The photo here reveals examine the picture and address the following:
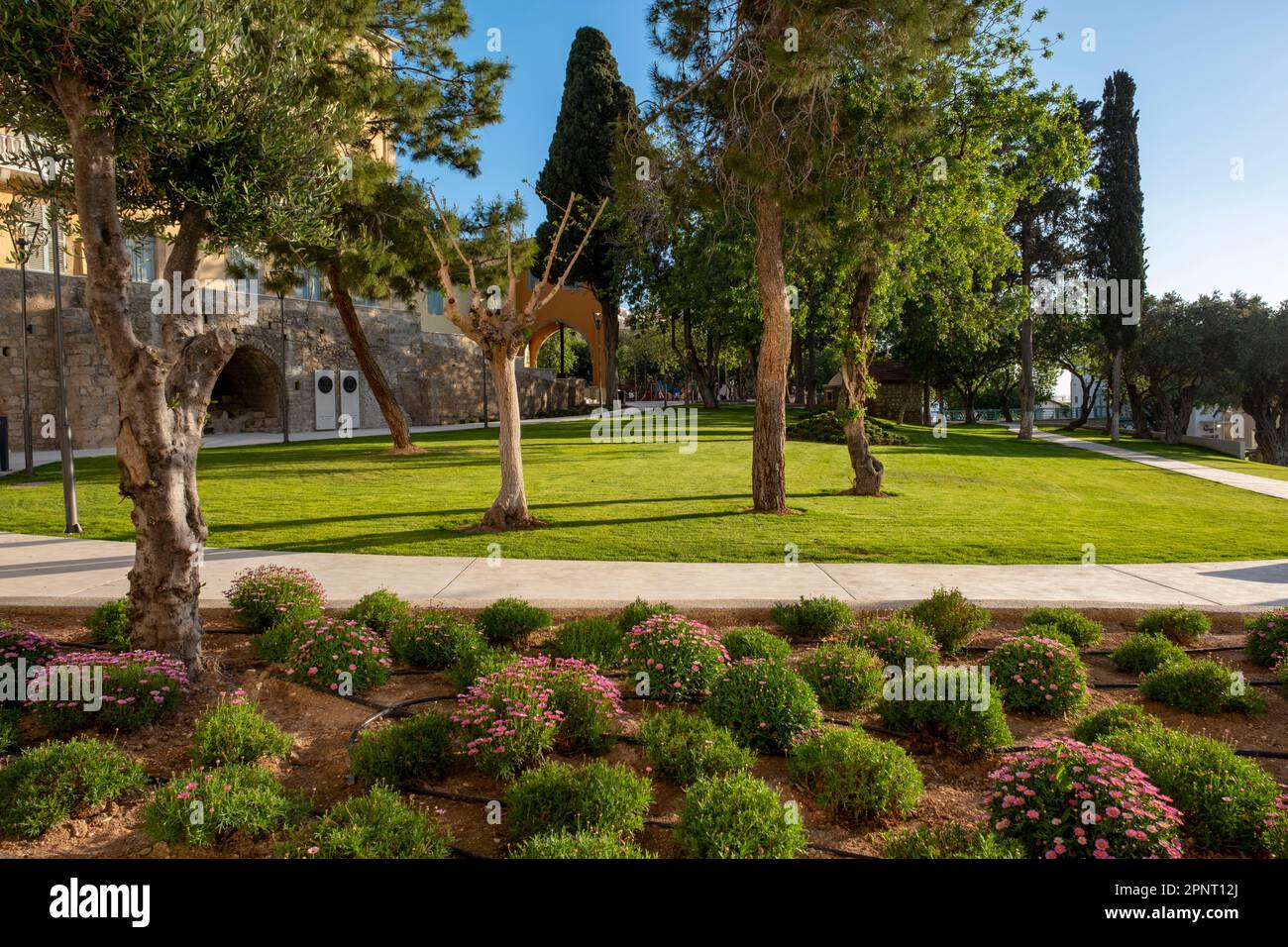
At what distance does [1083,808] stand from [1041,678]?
1.88 m

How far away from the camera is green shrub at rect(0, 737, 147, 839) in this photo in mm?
4000

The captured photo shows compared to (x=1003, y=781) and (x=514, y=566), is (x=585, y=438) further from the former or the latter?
(x=1003, y=781)

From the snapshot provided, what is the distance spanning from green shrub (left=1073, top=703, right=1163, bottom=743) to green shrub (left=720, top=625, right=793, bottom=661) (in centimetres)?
185

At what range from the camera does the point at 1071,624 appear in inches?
264

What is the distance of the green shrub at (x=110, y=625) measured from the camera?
20.3 ft

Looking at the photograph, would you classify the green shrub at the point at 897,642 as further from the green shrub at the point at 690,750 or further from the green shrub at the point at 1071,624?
the green shrub at the point at 690,750

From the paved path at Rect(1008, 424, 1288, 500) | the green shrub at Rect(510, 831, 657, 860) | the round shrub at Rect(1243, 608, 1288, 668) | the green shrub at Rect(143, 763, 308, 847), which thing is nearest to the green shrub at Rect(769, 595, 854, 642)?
the round shrub at Rect(1243, 608, 1288, 668)

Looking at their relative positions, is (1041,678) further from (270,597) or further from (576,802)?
(270,597)

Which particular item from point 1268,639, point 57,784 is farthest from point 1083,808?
point 57,784

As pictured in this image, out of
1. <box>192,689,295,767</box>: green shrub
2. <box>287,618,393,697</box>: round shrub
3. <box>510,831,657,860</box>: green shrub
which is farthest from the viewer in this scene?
<box>287,618,393,697</box>: round shrub

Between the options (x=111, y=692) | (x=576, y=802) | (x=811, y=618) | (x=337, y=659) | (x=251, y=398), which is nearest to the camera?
(x=576, y=802)

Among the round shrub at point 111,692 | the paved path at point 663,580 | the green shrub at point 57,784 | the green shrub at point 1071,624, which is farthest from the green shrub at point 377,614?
the green shrub at point 1071,624

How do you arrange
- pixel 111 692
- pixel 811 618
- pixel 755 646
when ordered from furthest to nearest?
pixel 811 618, pixel 755 646, pixel 111 692

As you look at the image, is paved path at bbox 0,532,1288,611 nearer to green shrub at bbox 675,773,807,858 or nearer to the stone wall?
green shrub at bbox 675,773,807,858
